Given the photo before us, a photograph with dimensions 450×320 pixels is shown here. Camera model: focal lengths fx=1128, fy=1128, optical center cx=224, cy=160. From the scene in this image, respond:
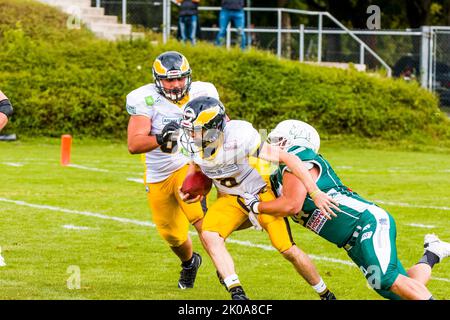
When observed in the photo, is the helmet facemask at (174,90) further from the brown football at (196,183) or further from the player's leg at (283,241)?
the player's leg at (283,241)

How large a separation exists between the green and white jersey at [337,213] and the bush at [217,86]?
12.4m

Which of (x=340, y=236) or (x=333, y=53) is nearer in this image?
(x=340, y=236)

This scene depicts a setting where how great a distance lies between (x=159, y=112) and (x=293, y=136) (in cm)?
147

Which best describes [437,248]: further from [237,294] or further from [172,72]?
[172,72]

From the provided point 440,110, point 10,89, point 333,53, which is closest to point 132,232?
point 10,89

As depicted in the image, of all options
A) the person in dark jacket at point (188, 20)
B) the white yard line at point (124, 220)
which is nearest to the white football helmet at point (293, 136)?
the white yard line at point (124, 220)

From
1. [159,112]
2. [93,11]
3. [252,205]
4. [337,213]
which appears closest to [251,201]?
[252,205]

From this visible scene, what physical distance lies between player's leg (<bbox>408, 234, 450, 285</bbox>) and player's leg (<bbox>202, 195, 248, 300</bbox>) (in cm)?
112

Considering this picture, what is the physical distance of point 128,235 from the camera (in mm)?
10656

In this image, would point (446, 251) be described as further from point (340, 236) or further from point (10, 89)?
point (10, 89)

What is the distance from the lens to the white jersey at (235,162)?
22.4 ft

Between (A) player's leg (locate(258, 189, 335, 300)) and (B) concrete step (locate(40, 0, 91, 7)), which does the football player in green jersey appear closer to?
(A) player's leg (locate(258, 189, 335, 300))
